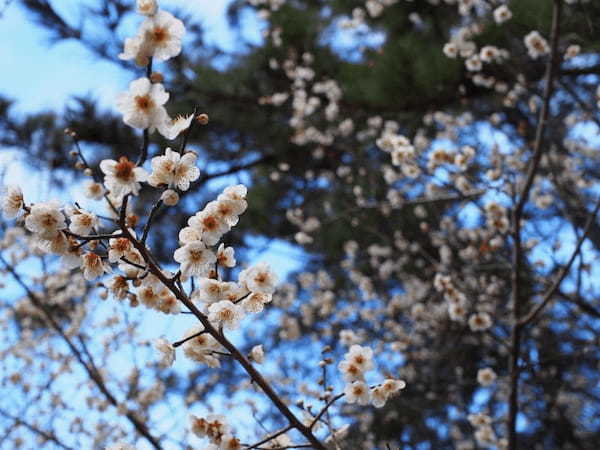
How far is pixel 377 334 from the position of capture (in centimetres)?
462

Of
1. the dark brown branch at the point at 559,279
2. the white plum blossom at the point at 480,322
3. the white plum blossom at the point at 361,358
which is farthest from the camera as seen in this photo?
the white plum blossom at the point at 480,322

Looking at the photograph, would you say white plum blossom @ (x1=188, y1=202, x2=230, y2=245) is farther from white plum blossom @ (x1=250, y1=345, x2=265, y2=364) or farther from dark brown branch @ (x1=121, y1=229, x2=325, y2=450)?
white plum blossom @ (x1=250, y1=345, x2=265, y2=364)

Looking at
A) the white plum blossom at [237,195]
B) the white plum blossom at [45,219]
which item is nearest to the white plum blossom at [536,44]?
the white plum blossom at [237,195]

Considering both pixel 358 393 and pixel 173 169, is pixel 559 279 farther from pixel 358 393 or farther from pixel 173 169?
pixel 173 169

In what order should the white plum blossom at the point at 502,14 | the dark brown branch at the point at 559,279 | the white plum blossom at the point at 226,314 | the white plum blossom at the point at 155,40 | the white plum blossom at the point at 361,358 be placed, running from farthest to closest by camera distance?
1. the white plum blossom at the point at 502,14
2. the dark brown branch at the point at 559,279
3. the white plum blossom at the point at 361,358
4. the white plum blossom at the point at 226,314
5. the white plum blossom at the point at 155,40

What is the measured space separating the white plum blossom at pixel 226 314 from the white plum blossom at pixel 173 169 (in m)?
0.27

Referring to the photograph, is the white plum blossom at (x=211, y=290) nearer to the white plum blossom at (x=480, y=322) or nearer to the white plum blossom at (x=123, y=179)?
the white plum blossom at (x=123, y=179)

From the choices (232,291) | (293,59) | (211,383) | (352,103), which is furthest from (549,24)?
(211,383)

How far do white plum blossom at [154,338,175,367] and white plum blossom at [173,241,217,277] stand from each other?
0.18 metres

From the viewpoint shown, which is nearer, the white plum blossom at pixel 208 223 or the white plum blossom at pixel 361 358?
the white plum blossom at pixel 208 223

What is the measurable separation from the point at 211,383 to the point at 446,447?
85.2 inches

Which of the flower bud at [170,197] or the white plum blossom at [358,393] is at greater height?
the flower bud at [170,197]

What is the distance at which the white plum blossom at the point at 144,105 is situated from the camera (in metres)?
1.05

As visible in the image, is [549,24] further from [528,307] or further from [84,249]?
[84,249]
